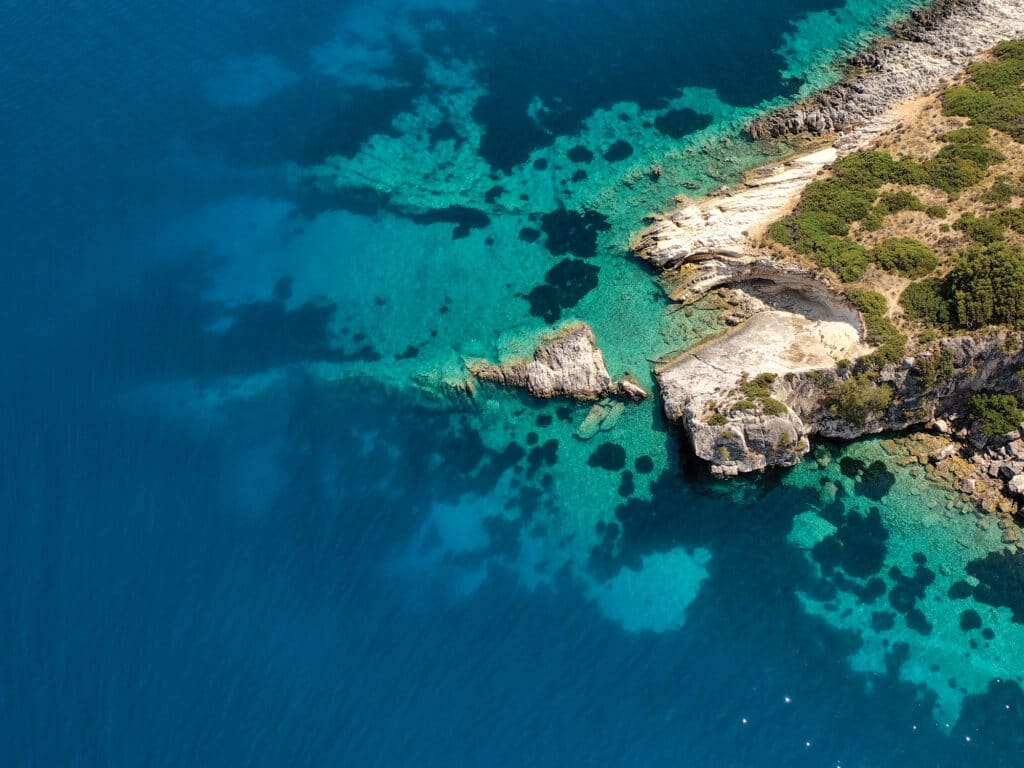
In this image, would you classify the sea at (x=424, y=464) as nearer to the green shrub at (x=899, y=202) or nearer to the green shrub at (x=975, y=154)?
the green shrub at (x=899, y=202)

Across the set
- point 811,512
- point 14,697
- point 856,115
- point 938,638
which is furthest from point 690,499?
point 14,697

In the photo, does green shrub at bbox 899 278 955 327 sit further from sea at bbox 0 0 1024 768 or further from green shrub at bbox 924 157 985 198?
sea at bbox 0 0 1024 768

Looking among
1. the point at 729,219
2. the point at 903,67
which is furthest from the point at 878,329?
the point at 903,67

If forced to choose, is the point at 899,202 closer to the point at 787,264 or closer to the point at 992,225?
the point at 992,225

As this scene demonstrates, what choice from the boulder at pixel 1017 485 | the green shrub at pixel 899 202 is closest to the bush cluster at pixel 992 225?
the green shrub at pixel 899 202

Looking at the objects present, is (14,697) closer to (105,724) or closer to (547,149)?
(105,724)
